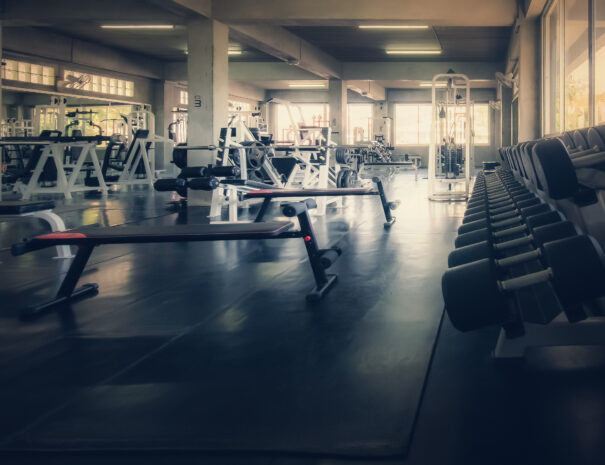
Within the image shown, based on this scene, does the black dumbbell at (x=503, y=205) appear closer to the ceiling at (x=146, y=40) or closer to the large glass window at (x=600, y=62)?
the large glass window at (x=600, y=62)

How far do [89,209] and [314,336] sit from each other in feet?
16.0

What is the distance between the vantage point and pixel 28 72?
9539mm

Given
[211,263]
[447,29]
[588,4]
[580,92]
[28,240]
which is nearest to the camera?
[28,240]

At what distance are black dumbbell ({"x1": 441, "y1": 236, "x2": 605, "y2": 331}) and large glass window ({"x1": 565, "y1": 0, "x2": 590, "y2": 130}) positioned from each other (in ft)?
11.8

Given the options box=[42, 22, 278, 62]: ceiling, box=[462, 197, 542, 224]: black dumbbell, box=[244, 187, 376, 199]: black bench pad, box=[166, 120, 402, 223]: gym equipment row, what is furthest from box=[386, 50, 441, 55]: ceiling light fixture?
box=[462, 197, 542, 224]: black dumbbell

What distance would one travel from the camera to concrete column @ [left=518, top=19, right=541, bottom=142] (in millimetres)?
7004

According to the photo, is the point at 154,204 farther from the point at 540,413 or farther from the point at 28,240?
the point at 540,413

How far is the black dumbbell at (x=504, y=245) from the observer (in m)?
1.51

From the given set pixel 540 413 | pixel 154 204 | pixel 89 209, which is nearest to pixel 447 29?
pixel 154 204

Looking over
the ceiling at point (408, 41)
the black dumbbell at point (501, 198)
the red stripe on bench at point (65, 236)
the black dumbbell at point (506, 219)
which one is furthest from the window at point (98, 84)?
the black dumbbell at point (506, 219)

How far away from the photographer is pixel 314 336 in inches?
72.3

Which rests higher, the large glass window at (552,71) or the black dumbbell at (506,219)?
the large glass window at (552,71)

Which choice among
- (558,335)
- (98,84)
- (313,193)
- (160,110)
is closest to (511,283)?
(558,335)

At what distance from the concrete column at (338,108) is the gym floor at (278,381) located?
32.2 feet
